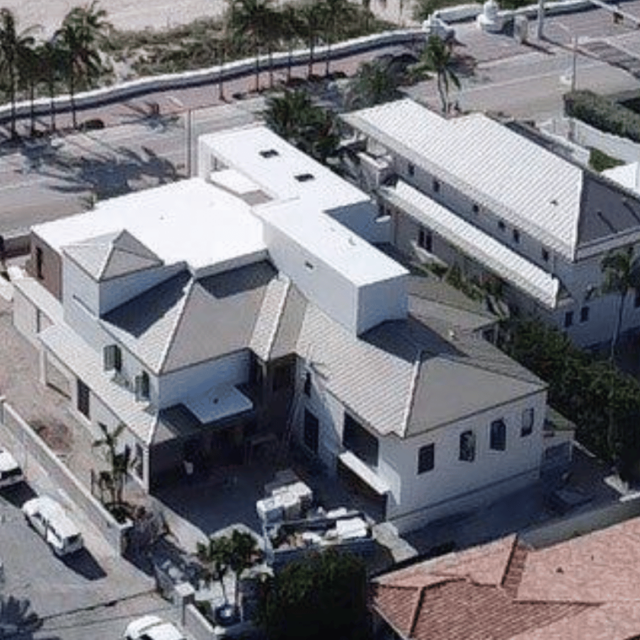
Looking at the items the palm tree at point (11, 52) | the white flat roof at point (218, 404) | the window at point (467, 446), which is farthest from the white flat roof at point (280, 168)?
the palm tree at point (11, 52)

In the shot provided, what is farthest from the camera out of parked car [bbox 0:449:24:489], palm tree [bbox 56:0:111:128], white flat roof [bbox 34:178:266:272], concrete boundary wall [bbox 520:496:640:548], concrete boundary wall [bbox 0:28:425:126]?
concrete boundary wall [bbox 0:28:425:126]

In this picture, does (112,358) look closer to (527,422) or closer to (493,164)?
(527,422)

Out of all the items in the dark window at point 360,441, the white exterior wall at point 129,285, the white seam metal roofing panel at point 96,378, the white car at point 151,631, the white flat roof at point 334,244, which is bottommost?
the white car at point 151,631

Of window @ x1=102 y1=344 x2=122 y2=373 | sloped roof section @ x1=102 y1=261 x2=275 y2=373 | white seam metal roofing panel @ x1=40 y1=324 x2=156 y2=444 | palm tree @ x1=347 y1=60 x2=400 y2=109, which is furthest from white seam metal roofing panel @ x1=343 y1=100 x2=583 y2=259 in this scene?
white seam metal roofing panel @ x1=40 y1=324 x2=156 y2=444

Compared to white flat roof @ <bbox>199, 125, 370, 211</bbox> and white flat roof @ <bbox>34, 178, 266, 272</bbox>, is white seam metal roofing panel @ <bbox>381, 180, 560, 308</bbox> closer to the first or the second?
white flat roof @ <bbox>199, 125, 370, 211</bbox>

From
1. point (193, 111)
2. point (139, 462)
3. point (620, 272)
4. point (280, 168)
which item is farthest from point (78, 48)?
point (620, 272)

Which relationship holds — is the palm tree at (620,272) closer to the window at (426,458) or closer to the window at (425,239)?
the window at (425,239)
